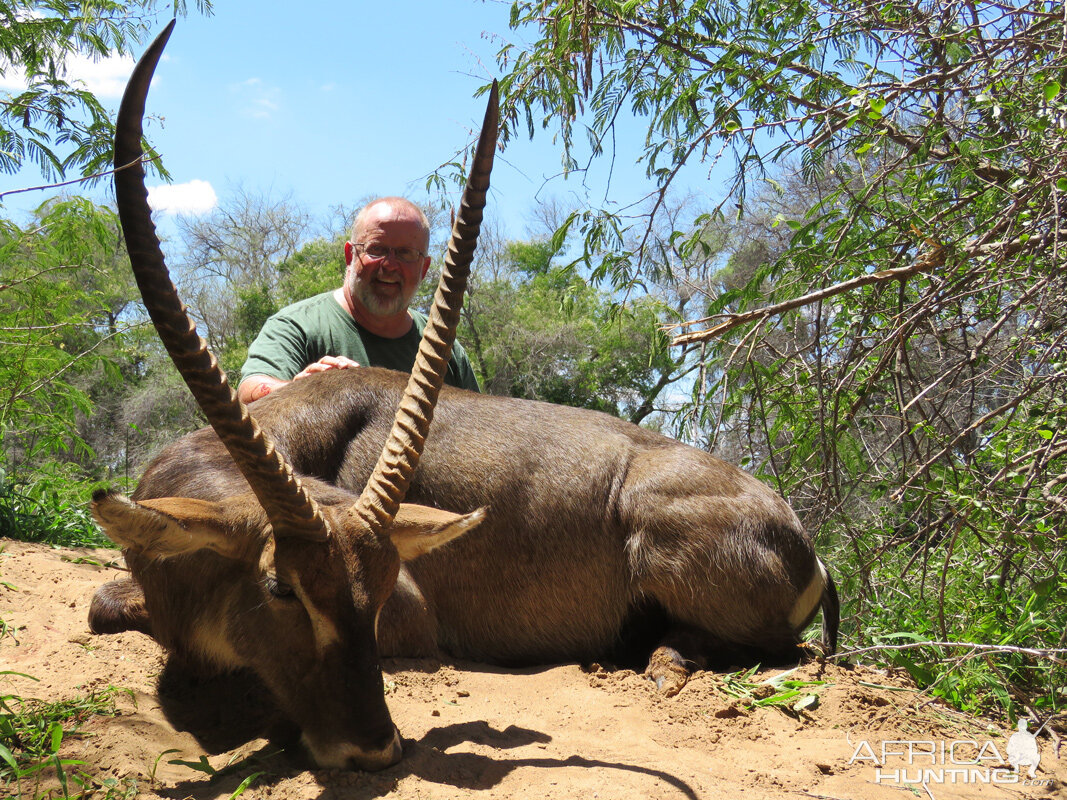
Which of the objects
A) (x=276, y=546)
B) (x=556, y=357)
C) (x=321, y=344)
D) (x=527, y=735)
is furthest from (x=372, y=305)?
(x=556, y=357)

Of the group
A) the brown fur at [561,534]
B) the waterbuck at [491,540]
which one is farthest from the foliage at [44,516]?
the brown fur at [561,534]

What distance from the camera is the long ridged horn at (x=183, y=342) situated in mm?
2330

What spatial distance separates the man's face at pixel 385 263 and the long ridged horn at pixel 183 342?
355 centimetres

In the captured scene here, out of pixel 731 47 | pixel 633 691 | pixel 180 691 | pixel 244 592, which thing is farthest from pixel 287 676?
pixel 731 47

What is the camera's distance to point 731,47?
3.92m

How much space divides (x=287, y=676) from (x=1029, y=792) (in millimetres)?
2687

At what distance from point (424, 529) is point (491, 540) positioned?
1.14 m

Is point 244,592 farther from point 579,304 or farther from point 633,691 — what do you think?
point 579,304

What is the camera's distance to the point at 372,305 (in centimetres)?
611

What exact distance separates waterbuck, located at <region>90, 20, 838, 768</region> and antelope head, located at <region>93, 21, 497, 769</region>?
0.05 feet

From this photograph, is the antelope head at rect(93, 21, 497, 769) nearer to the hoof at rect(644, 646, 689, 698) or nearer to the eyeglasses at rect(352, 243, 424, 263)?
the hoof at rect(644, 646, 689, 698)

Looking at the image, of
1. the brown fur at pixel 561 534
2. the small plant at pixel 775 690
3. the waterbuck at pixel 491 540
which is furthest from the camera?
A: the brown fur at pixel 561 534

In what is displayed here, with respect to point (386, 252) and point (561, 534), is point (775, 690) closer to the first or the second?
point (561, 534)

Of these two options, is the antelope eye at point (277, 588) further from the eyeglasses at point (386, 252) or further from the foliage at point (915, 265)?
the eyeglasses at point (386, 252)
